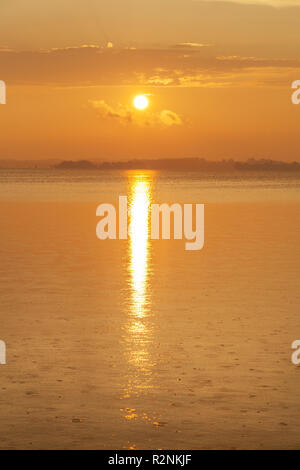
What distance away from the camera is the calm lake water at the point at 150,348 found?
38.8 feet

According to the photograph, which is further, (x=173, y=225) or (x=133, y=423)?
(x=173, y=225)

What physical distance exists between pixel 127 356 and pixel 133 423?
3.46 meters

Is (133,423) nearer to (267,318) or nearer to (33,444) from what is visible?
(33,444)

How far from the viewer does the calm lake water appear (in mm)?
11828

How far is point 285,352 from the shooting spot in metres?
15.8

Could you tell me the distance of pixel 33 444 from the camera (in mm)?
11203

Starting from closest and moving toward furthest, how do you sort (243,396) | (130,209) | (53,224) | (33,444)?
1. (33,444)
2. (243,396)
3. (53,224)
4. (130,209)

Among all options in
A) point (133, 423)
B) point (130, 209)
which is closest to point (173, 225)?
point (130, 209)

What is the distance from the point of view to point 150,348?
52.6ft
